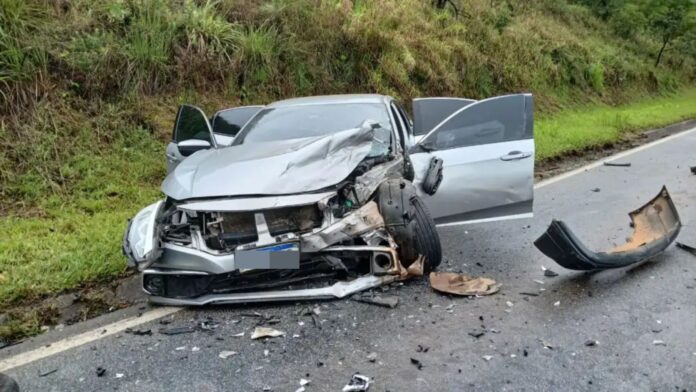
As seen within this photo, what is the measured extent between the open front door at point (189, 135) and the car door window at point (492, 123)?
2239 mm

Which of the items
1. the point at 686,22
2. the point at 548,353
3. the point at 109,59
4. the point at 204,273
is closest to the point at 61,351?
the point at 204,273

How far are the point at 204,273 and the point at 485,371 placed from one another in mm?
1866

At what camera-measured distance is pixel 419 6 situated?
1462cm

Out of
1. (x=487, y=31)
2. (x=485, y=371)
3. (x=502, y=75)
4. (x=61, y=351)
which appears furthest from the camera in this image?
(x=487, y=31)

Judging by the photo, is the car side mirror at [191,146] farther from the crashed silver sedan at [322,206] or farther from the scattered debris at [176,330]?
the scattered debris at [176,330]

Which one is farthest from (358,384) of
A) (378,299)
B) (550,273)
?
(550,273)

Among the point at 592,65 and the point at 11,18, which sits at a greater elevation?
the point at 11,18

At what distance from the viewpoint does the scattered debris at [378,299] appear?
Answer: 13.0ft

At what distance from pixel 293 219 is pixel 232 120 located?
2645mm

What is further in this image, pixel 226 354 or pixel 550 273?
pixel 550 273

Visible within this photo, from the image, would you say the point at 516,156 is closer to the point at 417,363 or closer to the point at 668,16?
the point at 417,363

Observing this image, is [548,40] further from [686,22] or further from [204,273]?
[204,273]

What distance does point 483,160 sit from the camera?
5188 millimetres

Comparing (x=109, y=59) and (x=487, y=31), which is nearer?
(x=109, y=59)
